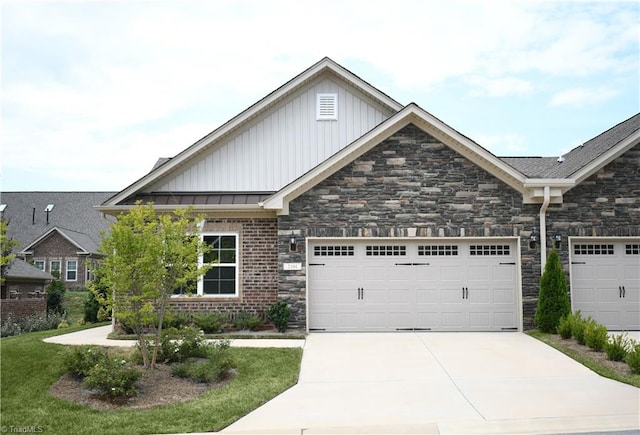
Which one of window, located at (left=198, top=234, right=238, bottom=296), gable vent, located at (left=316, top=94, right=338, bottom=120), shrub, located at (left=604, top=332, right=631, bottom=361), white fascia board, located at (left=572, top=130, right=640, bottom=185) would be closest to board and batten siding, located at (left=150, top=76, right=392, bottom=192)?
gable vent, located at (left=316, top=94, right=338, bottom=120)

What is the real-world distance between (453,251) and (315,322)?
385 cm

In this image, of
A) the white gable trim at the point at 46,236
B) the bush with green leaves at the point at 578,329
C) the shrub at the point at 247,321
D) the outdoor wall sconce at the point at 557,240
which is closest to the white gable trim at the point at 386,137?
the outdoor wall sconce at the point at 557,240

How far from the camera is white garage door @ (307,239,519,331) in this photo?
49.5 ft

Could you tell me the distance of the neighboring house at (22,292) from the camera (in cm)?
2642

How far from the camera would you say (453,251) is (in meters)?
15.2

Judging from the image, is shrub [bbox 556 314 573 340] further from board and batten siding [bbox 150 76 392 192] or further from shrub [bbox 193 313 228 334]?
shrub [bbox 193 313 228 334]

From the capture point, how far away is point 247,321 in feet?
49.0

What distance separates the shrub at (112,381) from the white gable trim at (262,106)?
7045 mm

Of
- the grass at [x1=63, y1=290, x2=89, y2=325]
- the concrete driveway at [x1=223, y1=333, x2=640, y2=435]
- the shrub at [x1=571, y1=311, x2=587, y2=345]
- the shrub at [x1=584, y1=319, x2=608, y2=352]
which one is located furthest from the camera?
the grass at [x1=63, y1=290, x2=89, y2=325]

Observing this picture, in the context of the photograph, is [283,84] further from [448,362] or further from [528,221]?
[448,362]

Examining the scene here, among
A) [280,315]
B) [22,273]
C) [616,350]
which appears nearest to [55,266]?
[22,273]

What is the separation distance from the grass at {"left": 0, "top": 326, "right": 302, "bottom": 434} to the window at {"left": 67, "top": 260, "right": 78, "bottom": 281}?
90.9 ft

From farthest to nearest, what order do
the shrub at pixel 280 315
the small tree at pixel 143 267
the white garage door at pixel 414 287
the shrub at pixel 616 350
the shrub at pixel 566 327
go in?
the white garage door at pixel 414 287, the shrub at pixel 280 315, the shrub at pixel 566 327, the shrub at pixel 616 350, the small tree at pixel 143 267

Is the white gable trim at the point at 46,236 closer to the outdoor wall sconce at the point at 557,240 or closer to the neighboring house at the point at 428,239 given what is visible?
the neighboring house at the point at 428,239
